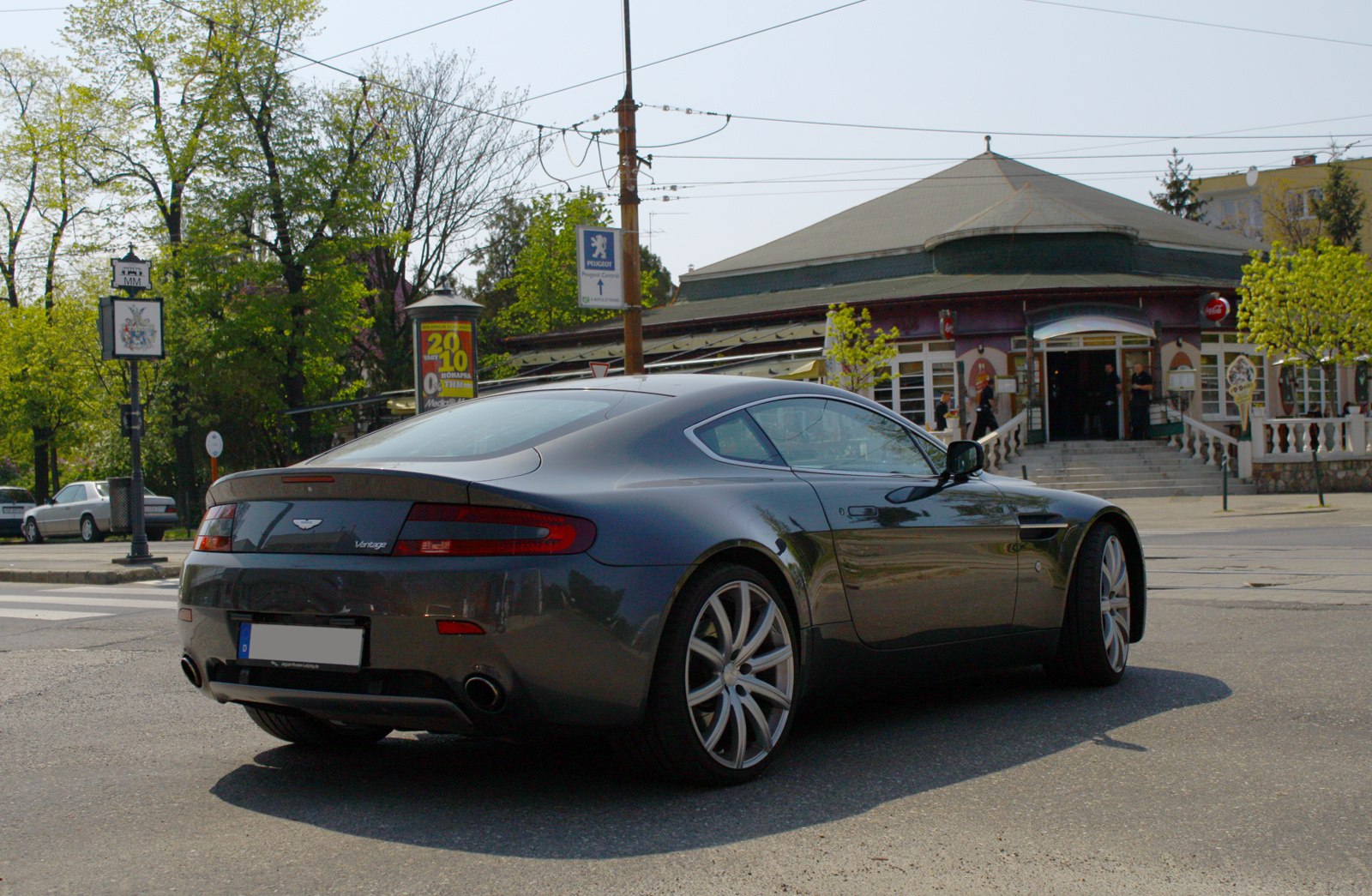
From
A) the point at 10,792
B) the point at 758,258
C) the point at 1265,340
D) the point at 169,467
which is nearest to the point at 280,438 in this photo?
the point at 169,467

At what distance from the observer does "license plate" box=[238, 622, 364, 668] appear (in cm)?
385

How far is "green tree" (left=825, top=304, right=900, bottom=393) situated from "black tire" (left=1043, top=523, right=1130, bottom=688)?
80.1ft

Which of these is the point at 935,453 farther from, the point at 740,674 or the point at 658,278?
the point at 658,278

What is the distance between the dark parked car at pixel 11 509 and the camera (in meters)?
34.7

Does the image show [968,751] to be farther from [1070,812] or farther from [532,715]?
[532,715]

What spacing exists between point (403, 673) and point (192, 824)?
798mm

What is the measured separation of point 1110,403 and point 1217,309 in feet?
12.3

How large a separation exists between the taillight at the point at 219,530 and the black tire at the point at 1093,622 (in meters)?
3.64

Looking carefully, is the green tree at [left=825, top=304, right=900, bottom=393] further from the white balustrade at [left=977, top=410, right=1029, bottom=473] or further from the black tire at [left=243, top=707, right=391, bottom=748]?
the black tire at [left=243, top=707, right=391, bottom=748]

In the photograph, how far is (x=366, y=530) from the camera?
387 cm

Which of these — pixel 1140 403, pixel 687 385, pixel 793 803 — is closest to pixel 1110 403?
pixel 1140 403

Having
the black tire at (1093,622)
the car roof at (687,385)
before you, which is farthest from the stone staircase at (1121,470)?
the car roof at (687,385)

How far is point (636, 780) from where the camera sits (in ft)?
14.0

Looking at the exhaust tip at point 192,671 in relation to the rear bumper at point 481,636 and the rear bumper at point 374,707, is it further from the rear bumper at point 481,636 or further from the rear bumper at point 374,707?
the rear bumper at point 481,636
